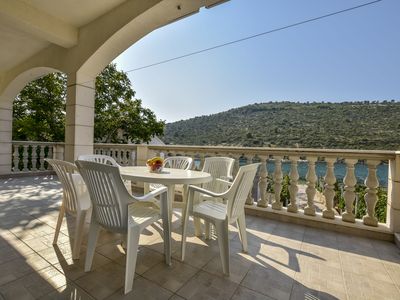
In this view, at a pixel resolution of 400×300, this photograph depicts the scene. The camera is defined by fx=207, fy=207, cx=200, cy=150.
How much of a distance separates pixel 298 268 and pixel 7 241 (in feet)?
9.59

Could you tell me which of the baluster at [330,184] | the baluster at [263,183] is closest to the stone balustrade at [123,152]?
the baluster at [263,183]

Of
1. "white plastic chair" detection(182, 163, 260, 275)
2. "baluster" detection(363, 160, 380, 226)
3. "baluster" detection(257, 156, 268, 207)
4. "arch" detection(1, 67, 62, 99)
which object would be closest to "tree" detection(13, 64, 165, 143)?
"arch" detection(1, 67, 62, 99)

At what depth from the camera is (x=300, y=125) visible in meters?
10.0

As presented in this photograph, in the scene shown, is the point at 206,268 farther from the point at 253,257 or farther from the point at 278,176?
the point at 278,176

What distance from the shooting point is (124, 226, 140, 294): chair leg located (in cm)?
148

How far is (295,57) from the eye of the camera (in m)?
9.35

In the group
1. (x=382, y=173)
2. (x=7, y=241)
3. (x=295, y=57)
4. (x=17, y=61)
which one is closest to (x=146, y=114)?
(x=17, y=61)

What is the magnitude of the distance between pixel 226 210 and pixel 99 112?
30.9 ft

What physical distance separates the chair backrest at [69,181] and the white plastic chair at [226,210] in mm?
1074

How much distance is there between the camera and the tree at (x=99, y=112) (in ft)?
27.8

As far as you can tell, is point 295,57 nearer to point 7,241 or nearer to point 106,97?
point 106,97

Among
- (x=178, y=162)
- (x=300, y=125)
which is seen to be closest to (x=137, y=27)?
(x=178, y=162)

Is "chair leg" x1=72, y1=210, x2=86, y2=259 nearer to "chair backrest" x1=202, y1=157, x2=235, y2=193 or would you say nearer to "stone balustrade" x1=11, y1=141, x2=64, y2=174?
"chair backrest" x1=202, y1=157, x2=235, y2=193

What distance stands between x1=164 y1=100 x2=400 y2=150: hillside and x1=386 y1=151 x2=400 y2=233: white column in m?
2.96
